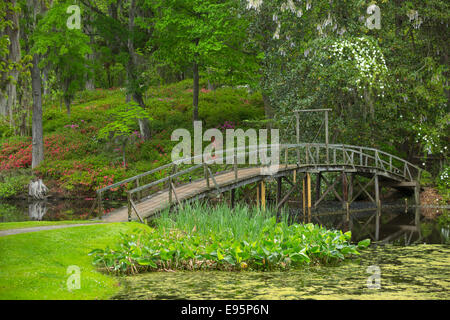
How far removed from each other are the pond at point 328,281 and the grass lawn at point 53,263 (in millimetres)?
618

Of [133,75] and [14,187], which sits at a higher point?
[133,75]

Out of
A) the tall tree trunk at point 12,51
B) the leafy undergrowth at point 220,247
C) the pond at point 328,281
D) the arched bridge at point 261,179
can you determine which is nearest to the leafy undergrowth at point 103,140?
the arched bridge at point 261,179

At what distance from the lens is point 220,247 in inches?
504

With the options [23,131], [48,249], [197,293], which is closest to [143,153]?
[23,131]

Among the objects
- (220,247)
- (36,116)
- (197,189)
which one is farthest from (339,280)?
(36,116)

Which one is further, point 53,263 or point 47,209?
point 47,209

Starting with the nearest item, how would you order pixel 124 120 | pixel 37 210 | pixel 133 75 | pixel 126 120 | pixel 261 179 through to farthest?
pixel 261 179 → pixel 37 210 → pixel 126 120 → pixel 124 120 → pixel 133 75

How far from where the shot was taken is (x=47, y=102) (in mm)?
46656

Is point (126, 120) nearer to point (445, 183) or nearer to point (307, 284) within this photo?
point (445, 183)

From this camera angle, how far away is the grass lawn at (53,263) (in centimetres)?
970

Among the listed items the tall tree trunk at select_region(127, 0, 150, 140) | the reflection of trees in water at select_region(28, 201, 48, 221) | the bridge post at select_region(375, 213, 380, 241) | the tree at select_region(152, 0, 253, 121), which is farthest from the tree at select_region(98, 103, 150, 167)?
the bridge post at select_region(375, 213, 380, 241)

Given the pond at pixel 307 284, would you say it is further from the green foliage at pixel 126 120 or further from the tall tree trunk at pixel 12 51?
the green foliage at pixel 126 120

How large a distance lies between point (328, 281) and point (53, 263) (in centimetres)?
556
